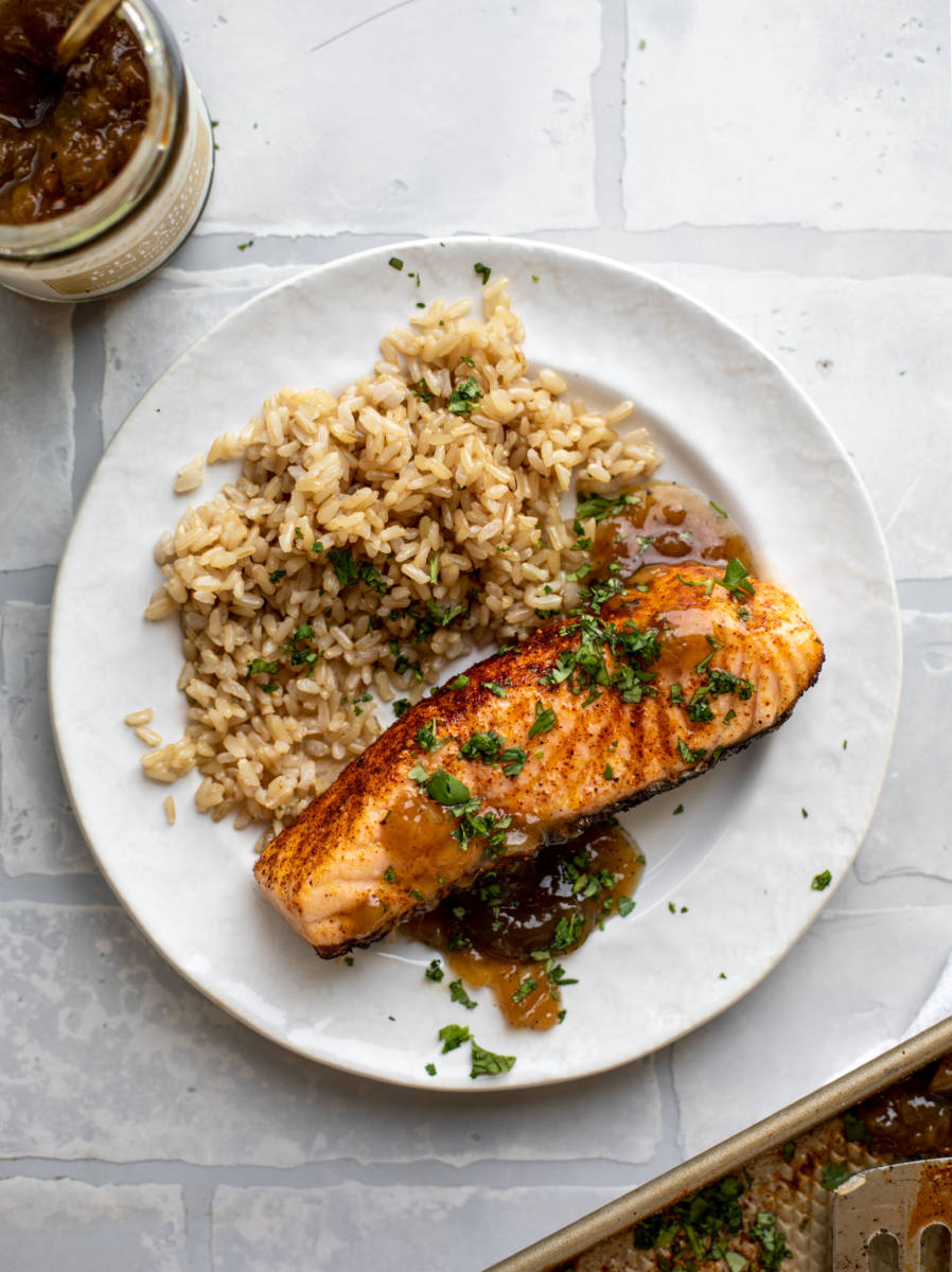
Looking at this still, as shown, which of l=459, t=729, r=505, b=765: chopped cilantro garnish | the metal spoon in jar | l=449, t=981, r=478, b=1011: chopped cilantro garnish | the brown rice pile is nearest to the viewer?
the metal spoon in jar

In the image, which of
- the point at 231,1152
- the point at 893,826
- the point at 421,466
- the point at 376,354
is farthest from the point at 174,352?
the point at 893,826

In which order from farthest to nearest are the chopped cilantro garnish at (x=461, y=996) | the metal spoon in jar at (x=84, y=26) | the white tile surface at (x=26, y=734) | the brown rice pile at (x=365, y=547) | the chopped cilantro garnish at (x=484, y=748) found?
1. the white tile surface at (x=26, y=734)
2. the chopped cilantro garnish at (x=461, y=996)
3. the brown rice pile at (x=365, y=547)
4. the chopped cilantro garnish at (x=484, y=748)
5. the metal spoon in jar at (x=84, y=26)

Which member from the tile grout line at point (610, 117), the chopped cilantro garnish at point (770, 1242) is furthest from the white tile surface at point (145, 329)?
the chopped cilantro garnish at point (770, 1242)

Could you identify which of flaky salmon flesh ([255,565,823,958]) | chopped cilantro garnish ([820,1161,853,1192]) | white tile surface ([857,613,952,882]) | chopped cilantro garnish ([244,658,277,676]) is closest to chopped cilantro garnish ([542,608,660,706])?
flaky salmon flesh ([255,565,823,958])

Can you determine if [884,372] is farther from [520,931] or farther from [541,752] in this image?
[520,931]

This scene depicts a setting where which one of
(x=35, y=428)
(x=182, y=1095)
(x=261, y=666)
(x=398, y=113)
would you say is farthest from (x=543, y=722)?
(x=398, y=113)

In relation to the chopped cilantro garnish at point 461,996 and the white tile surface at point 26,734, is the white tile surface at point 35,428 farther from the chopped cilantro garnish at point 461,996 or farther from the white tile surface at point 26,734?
the chopped cilantro garnish at point 461,996

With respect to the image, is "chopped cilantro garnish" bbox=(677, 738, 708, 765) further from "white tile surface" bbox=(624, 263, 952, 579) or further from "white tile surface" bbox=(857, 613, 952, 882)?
"white tile surface" bbox=(624, 263, 952, 579)
